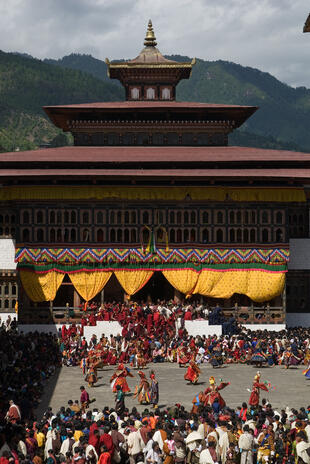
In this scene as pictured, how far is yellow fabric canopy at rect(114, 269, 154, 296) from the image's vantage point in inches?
1501

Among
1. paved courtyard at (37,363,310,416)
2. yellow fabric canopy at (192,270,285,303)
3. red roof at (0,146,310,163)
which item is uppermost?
red roof at (0,146,310,163)

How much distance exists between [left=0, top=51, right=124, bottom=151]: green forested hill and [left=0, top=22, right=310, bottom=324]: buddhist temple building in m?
86.8

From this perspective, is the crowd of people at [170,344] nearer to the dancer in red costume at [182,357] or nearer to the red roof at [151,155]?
the dancer in red costume at [182,357]

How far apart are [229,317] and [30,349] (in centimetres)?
1155

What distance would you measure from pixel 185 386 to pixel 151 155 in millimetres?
17157

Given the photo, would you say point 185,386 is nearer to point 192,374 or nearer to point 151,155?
point 192,374

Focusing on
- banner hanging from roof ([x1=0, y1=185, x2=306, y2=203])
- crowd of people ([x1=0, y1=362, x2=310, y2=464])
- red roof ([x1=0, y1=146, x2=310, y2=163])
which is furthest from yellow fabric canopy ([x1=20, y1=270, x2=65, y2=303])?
crowd of people ([x1=0, y1=362, x2=310, y2=464])

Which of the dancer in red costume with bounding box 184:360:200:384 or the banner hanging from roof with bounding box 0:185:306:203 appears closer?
the dancer in red costume with bounding box 184:360:200:384

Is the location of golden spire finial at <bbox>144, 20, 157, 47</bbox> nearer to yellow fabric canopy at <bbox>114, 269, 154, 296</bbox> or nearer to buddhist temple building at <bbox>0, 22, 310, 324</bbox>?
buddhist temple building at <bbox>0, 22, 310, 324</bbox>

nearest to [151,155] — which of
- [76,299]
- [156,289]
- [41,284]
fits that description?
[156,289]

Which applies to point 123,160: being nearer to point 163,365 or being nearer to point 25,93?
point 163,365

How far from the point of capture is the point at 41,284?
37.9 m

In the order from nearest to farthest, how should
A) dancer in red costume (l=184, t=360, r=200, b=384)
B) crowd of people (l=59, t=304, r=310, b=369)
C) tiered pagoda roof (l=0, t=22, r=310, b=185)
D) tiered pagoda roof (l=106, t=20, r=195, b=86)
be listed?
dancer in red costume (l=184, t=360, r=200, b=384)
crowd of people (l=59, t=304, r=310, b=369)
tiered pagoda roof (l=0, t=22, r=310, b=185)
tiered pagoda roof (l=106, t=20, r=195, b=86)

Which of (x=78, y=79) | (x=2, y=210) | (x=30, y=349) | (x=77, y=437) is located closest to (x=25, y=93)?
(x=78, y=79)
